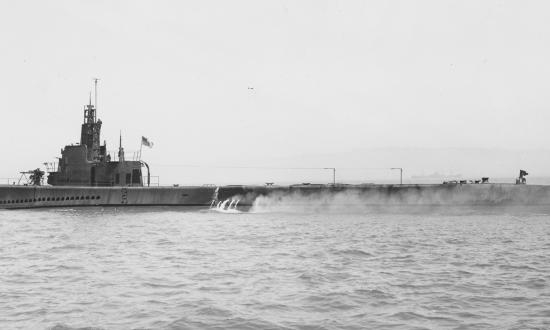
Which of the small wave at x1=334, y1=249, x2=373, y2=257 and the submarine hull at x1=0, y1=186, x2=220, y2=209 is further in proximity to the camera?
the submarine hull at x1=0, y1=186, x2=220, y2=209

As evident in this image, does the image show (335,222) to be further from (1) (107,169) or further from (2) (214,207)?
(1) (107,169)

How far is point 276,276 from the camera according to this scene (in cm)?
2028

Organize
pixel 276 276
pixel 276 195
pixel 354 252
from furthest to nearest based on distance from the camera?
pixel 276 195
pixel 354 252
pixel 276 276

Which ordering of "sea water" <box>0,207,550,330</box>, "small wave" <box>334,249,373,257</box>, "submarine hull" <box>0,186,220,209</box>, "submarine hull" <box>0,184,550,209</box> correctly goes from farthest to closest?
"submarine hull" <box>0,186,220,209</box>, "submarine hull" <box>0,184,550,209</box>, "small wave" <box>334,249,373,257</box>, "sea water" <box>0,207,550,330</box>

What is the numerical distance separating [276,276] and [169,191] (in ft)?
123

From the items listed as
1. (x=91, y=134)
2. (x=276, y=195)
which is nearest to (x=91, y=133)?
(x=91, y=134)

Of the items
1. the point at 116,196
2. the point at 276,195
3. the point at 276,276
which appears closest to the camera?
the point at 276,276

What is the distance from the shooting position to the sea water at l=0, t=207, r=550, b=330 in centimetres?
1521

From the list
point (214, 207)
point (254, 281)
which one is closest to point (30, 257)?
point (254, 281)

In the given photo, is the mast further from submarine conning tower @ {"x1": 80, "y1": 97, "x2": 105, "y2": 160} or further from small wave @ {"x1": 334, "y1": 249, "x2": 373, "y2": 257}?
small wave @ {"x1": 334, "y1": 249, "x2": 373, "y2": 257}

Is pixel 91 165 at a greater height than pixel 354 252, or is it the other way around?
pixel 91 165

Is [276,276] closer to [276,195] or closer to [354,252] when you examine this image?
[354,252]

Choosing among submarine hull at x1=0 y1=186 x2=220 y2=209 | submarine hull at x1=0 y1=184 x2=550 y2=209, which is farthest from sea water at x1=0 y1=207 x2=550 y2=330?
submarine hull at x1=0 y1=186 x2=220 y2=209

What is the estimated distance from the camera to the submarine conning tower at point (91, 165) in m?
57.3
